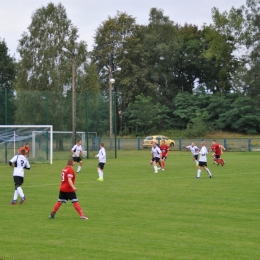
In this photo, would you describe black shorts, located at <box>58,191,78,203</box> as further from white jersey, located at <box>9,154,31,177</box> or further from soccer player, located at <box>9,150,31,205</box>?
white jersey, located at <box>9,154,31,177</box>

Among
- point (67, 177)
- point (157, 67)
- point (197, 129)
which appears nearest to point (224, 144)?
point (197, 129)

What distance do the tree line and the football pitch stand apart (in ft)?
152

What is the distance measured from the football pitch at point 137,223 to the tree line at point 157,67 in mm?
46212

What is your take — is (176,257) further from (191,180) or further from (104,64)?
(104,64)

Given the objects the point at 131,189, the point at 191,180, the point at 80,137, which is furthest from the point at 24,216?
the point at 80,137

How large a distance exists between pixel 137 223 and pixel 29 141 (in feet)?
92.7

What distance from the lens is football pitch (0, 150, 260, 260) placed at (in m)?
11.1

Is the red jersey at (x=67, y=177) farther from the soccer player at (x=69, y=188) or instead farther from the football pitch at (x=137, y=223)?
the football pitch at (x=137, y=223)

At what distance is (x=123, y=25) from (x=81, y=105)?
4361 centimetres

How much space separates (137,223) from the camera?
14414 millimetres

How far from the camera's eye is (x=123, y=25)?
295 ft

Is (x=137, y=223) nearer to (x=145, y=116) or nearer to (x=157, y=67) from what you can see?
(x=145, y=116)

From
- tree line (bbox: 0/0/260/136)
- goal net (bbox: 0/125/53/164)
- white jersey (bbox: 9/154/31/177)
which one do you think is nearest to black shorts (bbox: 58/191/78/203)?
white jersey (bbox: 9/154/31/177)

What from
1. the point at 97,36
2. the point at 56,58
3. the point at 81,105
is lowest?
the point at 81,105
